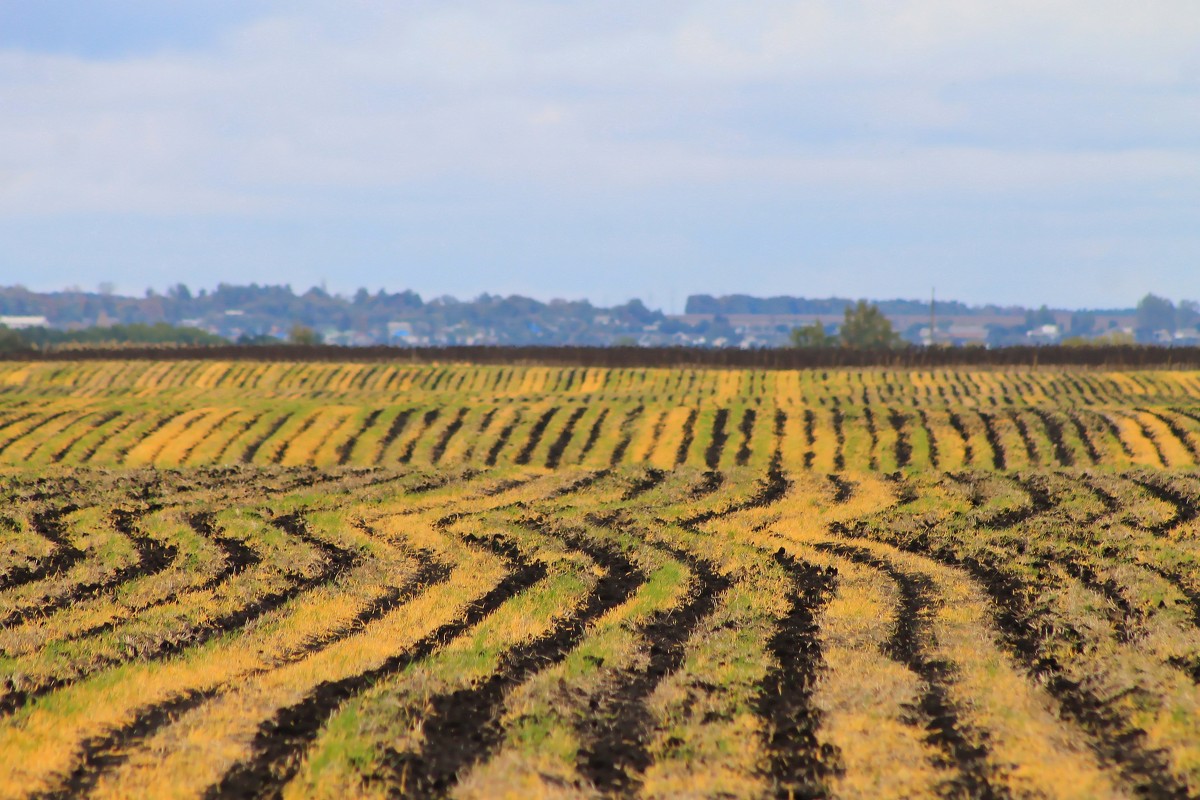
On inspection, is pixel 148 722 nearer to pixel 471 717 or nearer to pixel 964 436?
pixel 471 717

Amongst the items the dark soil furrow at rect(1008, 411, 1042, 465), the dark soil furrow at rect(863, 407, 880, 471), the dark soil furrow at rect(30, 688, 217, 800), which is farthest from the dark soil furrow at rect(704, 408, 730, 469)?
the dark soil furrow at rect(30, 688, 217, 800)

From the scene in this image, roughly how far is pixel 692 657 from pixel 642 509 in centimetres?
1165

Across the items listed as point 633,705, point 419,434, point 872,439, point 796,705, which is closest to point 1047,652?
point 796,705

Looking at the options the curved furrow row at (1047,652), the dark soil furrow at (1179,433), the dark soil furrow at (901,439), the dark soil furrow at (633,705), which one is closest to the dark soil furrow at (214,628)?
the dark soil furrow at (633,705)

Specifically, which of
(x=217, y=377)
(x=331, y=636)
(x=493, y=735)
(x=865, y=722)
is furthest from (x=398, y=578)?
(x=217, y=377)

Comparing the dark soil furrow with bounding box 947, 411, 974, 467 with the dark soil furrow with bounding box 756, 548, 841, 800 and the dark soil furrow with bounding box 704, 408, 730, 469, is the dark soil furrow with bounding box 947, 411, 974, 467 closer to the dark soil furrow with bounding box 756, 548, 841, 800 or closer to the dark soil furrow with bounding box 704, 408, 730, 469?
the dark soil furrow with bounding box 704, 408, 730, 469

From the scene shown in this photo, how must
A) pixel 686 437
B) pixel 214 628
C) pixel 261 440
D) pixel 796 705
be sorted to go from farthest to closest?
pixel 261 440 → pixel 686 437 → pixel 214 628 → pixel 796 705

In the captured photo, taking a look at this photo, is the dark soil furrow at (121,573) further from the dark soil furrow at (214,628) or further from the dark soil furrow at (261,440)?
the dark soil furrow at (261,440)

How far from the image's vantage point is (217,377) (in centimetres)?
8425

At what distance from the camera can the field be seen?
10133 mm

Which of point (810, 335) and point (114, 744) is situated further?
point (810, 335)

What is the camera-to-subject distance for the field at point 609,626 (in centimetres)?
1013

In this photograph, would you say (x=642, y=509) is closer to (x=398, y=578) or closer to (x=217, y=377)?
(x=398, y=578)

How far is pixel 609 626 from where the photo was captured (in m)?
15.3
